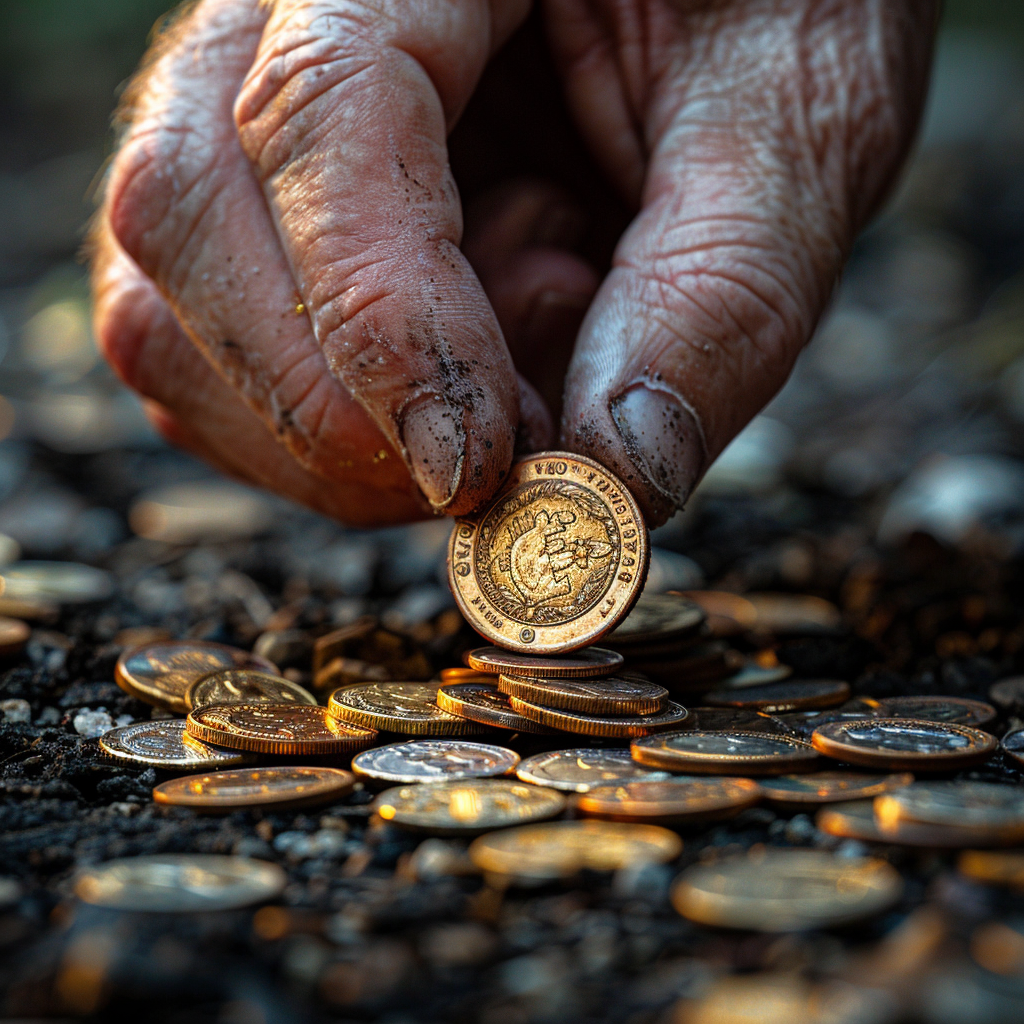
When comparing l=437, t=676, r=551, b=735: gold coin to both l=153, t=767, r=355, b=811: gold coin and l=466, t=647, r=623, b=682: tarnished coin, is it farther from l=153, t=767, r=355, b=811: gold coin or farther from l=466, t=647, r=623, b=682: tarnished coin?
l=153, t=767, r=355, b=811: gold coin

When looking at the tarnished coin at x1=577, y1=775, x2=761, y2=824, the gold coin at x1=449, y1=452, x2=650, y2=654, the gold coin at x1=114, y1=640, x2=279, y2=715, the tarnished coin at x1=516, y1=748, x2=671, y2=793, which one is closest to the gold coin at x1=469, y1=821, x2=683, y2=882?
the tarnished coin at x1=577, y1=775, x2=761, y2=824

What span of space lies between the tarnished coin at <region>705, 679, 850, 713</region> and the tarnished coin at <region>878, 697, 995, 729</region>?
0.10 m

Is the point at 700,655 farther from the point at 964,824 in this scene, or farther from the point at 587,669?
the point at 964,824

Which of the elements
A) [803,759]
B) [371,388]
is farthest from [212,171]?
[803,759]

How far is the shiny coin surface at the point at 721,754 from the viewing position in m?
1.53

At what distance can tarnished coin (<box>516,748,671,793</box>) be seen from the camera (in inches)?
60.7

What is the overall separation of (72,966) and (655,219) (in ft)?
5.66

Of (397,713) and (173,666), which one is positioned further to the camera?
(173,666)

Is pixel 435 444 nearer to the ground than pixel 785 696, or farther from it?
farther from it

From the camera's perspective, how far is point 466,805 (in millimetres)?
1439

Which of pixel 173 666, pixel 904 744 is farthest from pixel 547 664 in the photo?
pixel 173 666

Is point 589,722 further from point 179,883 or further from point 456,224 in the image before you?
point 456,224

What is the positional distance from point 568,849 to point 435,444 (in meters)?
0.78

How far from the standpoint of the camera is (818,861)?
123cm
